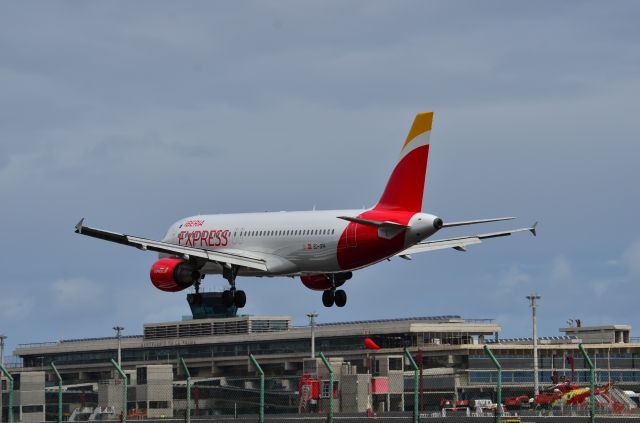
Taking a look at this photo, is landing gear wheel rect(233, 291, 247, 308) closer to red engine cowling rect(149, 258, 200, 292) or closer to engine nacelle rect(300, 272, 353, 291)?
red engine cowling rect(149, 258, 200, 292)

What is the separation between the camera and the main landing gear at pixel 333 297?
79750 millimetres

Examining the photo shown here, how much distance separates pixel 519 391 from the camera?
159m

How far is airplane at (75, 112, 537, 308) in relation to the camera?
71312mm

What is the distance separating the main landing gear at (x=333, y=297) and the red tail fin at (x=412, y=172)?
8.72 m

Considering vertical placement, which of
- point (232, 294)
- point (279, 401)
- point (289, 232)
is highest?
point (289, 232)

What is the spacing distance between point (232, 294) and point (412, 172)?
1358 centimetres

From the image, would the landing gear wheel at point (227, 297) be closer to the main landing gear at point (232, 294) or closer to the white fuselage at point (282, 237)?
the main landing gear at point (232, 294)

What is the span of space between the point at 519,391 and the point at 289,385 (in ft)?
134

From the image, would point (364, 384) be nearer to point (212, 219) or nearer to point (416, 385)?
point (212, 219)

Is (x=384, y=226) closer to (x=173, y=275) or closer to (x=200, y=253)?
(x=200, y=253)

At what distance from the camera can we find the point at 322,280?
80562 mm

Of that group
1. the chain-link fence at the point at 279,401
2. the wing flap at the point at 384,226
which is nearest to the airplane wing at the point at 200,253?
the chain-link fence at the point at 279,401

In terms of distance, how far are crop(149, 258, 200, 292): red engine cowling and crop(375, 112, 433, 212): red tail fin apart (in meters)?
13.1

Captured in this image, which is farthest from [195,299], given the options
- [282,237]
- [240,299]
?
[282,237]
